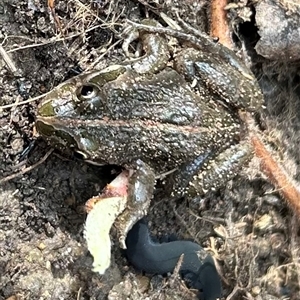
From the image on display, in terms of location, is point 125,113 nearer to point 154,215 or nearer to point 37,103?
point 37,103

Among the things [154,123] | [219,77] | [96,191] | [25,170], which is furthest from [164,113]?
[25,170]

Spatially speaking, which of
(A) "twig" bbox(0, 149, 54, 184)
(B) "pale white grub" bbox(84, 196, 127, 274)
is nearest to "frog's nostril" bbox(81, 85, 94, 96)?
(A) "twig" bbox(0, 149, 54, 184)

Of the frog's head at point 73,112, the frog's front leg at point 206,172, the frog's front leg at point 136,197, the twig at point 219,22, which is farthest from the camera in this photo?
the twig at point 219,22

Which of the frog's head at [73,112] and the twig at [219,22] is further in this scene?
the twig at [219,22]

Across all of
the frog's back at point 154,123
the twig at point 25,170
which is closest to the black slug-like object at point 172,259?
the frog's back at point 154,123

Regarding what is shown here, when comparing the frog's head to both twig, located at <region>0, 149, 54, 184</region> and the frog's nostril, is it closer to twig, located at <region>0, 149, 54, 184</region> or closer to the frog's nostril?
the frog's nostril

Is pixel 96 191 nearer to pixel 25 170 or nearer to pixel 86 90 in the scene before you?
pixel 25 170

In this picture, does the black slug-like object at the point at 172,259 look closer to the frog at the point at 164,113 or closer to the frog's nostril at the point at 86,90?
the frog at the point at 164,113
